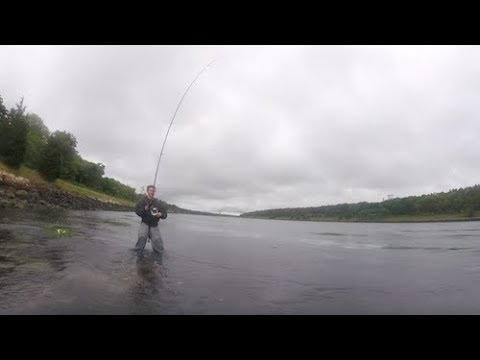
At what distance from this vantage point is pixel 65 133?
87.2 metres

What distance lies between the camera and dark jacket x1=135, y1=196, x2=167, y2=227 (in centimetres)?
1420

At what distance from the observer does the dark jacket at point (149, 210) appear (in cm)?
1420

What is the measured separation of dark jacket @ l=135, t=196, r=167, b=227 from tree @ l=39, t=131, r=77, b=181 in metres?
72.9

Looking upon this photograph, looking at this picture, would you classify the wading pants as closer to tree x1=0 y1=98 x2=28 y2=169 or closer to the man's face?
the man's face

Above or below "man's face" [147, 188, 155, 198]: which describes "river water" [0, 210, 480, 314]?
below

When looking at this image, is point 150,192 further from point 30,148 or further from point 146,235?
point 30,148

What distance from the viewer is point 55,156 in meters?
76.4

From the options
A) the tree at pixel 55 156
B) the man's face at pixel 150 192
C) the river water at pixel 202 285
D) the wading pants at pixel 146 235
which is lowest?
the river water at pixel 202 285

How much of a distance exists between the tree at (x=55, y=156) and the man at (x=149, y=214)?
237ft

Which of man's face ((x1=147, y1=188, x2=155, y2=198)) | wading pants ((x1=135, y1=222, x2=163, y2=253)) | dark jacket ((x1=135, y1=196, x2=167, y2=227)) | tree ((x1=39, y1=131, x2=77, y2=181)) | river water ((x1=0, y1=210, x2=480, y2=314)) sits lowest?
river water ((x1=0, y1=210, x2=480, y2=314))

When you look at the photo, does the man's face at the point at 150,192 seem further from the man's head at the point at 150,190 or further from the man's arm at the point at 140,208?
the man's arm at the point at 140,208

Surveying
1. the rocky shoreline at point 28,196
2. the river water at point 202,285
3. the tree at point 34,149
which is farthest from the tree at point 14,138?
the river water at point 202,285

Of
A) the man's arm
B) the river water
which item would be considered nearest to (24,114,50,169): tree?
the river water
